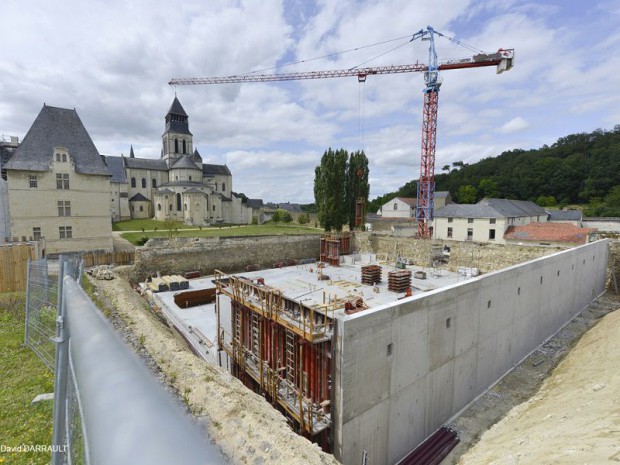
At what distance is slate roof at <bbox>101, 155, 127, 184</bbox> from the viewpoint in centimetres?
4642

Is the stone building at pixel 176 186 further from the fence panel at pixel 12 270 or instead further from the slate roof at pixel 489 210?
the fence panel at pixel 12 270

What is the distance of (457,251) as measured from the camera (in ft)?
85.1

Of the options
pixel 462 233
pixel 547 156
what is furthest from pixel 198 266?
pixel 547 156

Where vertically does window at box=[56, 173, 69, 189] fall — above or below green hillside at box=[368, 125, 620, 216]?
below

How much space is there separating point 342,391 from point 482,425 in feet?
17.3

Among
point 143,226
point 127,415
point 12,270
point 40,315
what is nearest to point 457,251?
point 40,315

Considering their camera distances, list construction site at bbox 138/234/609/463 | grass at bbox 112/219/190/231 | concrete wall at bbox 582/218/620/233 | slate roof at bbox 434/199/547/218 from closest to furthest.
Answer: construction site at bbox 138/234/609/463 → slate roof at bbox 434/199/547/218 → concrete wall at bbox 582/218/620/233 → grass at bbox 112/219/190/231

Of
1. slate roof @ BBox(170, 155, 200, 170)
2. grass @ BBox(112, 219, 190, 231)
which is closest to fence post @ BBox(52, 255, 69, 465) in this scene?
grass @ BBox(112, 219, 190, 231)

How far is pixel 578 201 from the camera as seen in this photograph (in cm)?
6719

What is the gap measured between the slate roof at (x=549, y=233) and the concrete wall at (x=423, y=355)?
15.4 meters

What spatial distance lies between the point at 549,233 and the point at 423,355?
24.9 metres

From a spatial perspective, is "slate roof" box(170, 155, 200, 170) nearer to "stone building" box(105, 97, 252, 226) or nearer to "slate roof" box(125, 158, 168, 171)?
"stone building" box(105, 97, 252, 226)

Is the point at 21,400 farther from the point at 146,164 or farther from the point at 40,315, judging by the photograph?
the point at 146,164

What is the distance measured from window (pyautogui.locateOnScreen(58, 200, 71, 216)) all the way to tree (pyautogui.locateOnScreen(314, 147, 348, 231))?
72.5 ft
